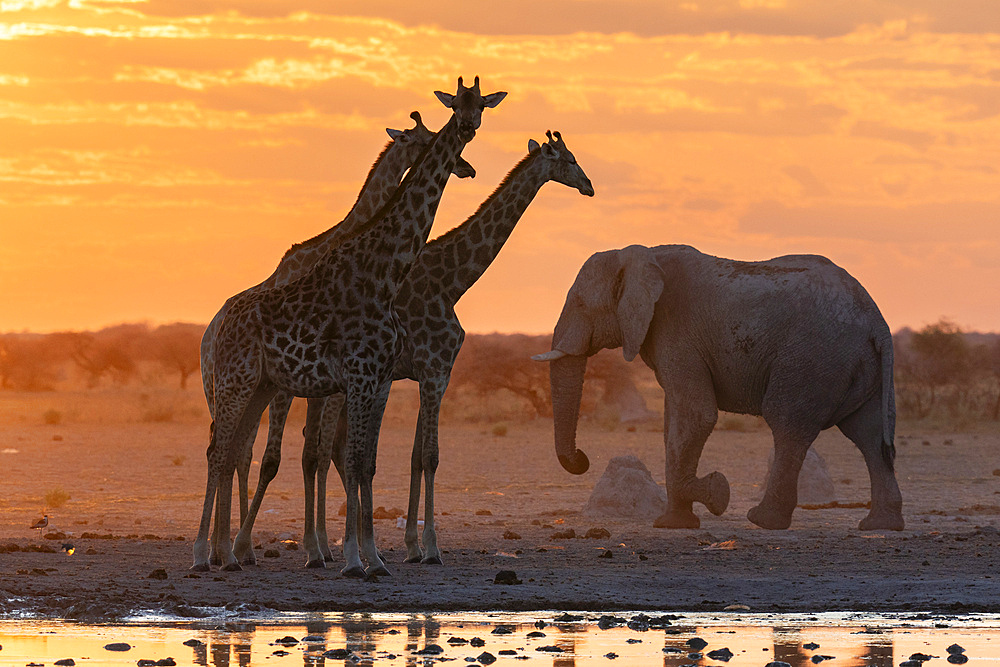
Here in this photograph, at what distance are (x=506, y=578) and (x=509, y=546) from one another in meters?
2.68

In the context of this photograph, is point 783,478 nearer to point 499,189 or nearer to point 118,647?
point 499,189

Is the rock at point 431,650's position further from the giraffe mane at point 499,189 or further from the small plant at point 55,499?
the small plant at point 55,499

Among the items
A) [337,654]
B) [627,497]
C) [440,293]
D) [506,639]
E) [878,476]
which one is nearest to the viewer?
[337,654]

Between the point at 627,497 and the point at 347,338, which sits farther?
the point at 627,497

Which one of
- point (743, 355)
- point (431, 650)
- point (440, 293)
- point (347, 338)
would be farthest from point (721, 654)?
point (743, 355)

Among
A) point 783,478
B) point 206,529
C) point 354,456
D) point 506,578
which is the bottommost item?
point 506,578

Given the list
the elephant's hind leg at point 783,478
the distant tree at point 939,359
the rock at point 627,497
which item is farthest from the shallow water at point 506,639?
the distant tree at point 939,359

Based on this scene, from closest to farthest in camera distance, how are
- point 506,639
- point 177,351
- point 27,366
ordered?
1. point 506,639
2. point 177,351
3. point 27,366

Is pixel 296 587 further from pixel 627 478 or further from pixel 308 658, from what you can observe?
pixel 627 478

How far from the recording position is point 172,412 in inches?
1566

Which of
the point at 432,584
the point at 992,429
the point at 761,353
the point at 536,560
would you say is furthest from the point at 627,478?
the point at 992,429

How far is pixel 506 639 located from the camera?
9203 mm

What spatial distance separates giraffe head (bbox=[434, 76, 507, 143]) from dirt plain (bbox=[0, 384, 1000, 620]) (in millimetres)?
3528

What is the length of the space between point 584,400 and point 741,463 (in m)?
16.8
